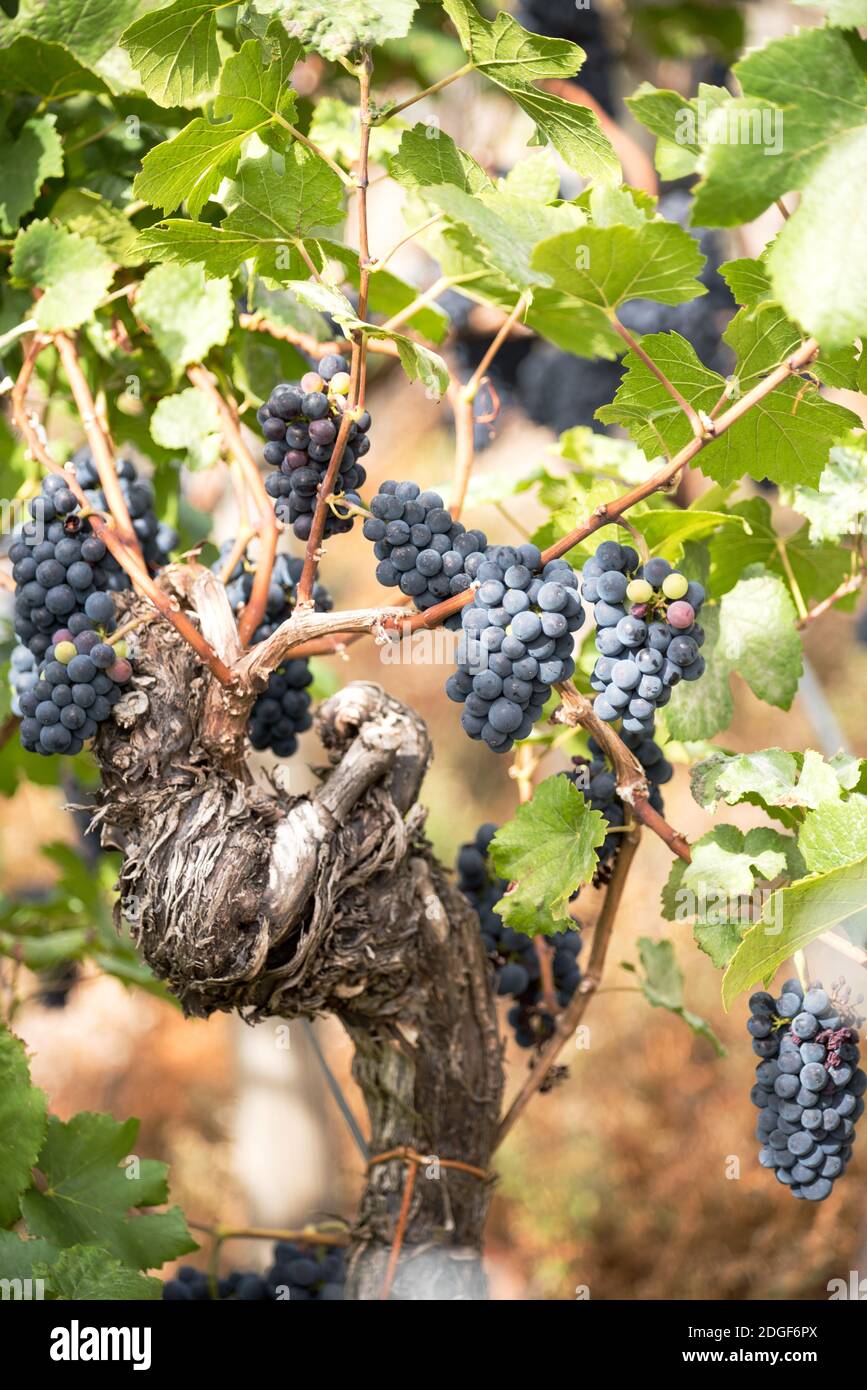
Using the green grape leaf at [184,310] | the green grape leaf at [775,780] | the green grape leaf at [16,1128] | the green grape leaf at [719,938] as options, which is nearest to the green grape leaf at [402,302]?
the green grape leaf at [184,310]

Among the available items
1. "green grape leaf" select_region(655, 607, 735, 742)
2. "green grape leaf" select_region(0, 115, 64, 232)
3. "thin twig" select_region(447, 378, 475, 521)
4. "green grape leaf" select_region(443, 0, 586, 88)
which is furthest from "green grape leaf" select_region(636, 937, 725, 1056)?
"green grape leaf" select_region(0, 115, 64, 232)

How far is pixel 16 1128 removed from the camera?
3.48 feet

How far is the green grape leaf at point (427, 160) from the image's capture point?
875 millimetres

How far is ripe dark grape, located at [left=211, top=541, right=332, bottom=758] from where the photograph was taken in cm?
117

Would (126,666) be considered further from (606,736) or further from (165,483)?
(165,483)

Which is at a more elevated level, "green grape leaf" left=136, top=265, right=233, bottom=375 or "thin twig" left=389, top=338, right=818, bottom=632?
"green grape leaf" left=136, top=265, right=233, bottom=375

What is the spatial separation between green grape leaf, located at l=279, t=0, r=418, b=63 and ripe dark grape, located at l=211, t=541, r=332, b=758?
0.47 meters

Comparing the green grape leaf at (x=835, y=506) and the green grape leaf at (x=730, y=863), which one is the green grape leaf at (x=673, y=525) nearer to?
the green grape leaf at (x=835, y=506)

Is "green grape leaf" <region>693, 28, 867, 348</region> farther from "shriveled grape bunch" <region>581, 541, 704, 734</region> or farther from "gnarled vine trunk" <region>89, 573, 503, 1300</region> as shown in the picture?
"gnarled vine trunk" <region>89, 573, 503, 1300</region>

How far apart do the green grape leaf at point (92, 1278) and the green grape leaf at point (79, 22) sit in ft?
3.51

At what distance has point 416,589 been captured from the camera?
922 millimetres

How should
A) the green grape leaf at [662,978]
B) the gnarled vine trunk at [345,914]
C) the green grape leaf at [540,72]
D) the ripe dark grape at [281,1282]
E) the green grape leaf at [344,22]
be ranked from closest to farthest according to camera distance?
the green grape leaf at [344,22] → the green grape leaf at [540,72] → the gnarled vine trunk at [345,914] → the green grape leaf at [662,978] → the ripe dark grape at [281,1282]
